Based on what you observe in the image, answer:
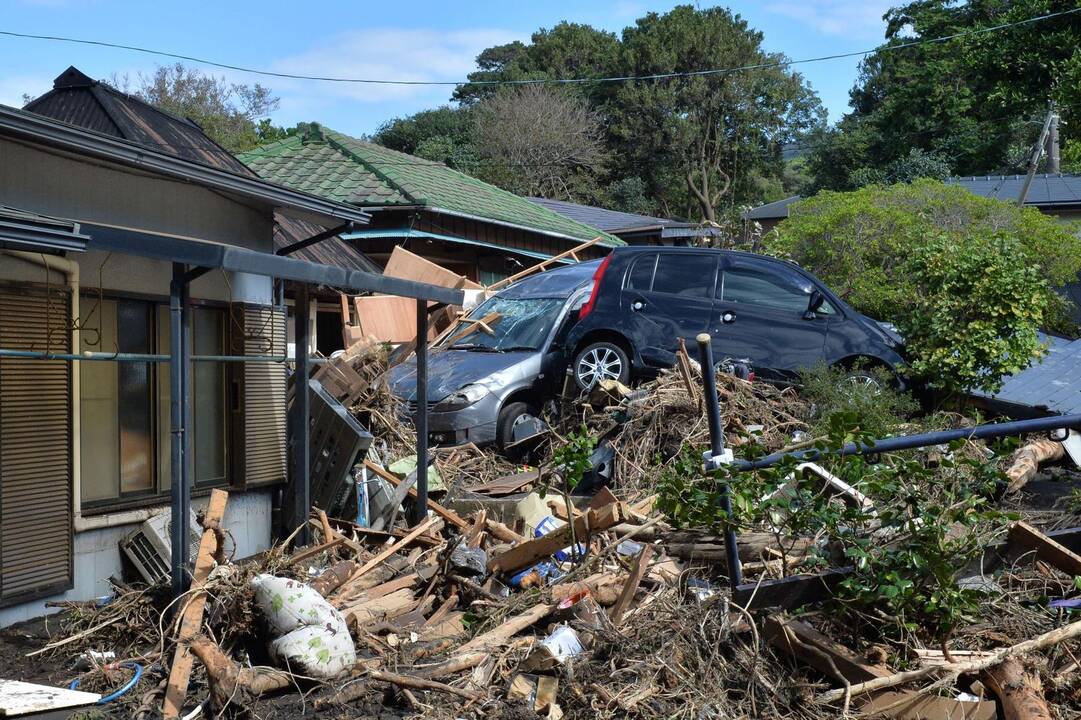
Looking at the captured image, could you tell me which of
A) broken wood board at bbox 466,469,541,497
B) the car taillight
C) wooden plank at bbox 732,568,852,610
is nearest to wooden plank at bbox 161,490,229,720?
wooden plank at bbox 732,568,852,610

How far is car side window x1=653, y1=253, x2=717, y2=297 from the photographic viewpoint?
1166 cm

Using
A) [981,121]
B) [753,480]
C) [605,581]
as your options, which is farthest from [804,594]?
[981,121]

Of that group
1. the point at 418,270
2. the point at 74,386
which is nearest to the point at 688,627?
the point at 74,386

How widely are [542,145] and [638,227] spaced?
15179 millimetres

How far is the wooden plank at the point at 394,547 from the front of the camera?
7057mm

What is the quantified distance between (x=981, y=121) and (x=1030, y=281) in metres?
30.2

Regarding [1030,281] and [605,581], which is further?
[1030,281]

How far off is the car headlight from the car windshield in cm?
104

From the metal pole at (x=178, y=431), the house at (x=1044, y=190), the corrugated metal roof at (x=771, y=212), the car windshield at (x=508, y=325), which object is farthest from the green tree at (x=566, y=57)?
the metal pole at (x=178, y=431)

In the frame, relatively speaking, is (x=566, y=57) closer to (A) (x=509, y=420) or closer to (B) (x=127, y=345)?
(A) (x=509, y=420)

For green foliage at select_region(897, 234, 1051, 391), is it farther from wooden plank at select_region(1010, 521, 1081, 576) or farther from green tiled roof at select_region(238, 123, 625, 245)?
green tiled roof at select_region(238, 123, 625, 245)

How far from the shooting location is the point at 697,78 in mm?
44344

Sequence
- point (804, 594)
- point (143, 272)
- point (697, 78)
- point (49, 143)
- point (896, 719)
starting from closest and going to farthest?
1. point (896, 719)
2. point (804, 594)
3. point (49, 143)
4. point (143, 272)
5. point (697, 78)

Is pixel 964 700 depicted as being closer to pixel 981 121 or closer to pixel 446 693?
pixel 446 693
